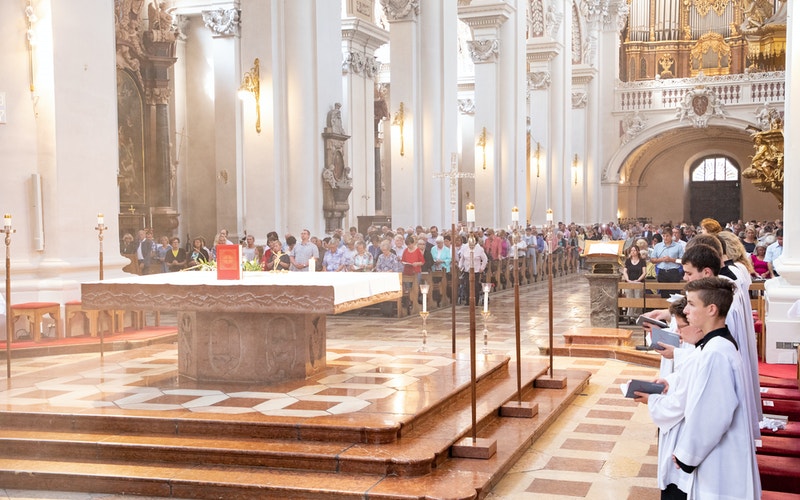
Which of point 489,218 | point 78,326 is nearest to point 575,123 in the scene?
point 489,218

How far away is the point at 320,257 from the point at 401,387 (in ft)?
22.1

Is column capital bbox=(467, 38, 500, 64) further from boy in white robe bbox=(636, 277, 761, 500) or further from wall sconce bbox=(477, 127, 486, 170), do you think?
boy in white robe bbox=(636, 277, 761, 500)

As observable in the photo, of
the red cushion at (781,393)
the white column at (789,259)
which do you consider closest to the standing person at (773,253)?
the white column at (789,259)

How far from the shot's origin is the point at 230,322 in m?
7.58

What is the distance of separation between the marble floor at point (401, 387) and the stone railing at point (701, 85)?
2525cm

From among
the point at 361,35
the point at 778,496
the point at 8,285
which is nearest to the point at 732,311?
the point at 778,496

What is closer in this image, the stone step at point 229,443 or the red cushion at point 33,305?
the stone step at point 229,443

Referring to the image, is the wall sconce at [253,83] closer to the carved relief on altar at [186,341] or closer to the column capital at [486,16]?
the carved relief on altar at [186,341]

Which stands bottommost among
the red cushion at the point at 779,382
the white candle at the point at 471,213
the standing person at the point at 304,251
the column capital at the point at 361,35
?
the red cushion at the point at 779,382

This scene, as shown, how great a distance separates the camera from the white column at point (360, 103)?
898 inches

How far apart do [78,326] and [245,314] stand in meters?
3.62

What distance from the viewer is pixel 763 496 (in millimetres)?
4559

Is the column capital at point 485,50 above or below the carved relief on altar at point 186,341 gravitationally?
above

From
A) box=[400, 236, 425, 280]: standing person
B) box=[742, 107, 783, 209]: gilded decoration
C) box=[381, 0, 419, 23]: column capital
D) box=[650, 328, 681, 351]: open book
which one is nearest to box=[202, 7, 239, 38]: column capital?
box=[381, 0, 419, 23]: column capital
